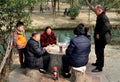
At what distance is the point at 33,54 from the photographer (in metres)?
8.63

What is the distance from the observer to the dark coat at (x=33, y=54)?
8555 millimetres

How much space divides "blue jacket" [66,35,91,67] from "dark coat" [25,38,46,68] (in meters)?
0.88

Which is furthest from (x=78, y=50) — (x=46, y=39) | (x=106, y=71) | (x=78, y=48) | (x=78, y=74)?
(x=106, y=71)

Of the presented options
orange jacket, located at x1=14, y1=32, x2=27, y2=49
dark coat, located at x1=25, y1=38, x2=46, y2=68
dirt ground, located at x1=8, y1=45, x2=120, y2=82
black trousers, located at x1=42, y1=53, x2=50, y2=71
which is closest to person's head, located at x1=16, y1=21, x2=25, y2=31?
orange jacket, located at x1=14, y1=32, x2=27, y2=49

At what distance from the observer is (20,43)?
9.31 m

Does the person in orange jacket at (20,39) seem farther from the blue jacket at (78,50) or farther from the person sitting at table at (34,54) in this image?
the blue jacket at (78,50)

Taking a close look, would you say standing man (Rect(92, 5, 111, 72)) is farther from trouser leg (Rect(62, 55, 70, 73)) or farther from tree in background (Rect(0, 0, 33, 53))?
tree in background (Rect(0, 0, 33, 53))

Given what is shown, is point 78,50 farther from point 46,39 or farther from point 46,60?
point 46,39

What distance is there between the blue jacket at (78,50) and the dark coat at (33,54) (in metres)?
0.88

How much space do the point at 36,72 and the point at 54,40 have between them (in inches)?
80.3

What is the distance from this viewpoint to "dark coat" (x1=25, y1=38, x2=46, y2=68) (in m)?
8.55

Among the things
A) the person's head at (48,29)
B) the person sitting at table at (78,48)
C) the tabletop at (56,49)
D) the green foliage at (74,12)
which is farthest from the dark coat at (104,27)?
the green foliage at (74,12)

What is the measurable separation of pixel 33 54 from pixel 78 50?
1.32m

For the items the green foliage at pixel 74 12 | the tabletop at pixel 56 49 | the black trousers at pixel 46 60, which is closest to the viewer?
the black trousers at pixel 46 60
